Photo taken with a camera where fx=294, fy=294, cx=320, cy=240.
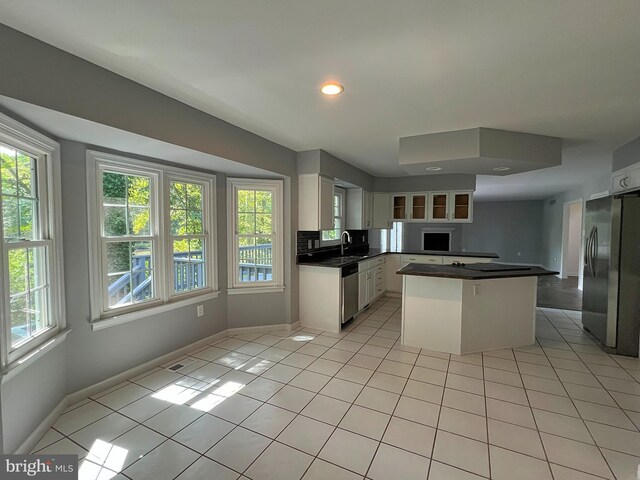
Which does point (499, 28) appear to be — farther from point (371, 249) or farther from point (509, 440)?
point (371, 249)

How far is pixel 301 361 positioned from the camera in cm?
305

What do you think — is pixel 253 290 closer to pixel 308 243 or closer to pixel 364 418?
pixel 308 243

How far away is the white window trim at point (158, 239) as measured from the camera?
241 centimetres

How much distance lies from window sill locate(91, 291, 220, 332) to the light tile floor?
1.81 ft

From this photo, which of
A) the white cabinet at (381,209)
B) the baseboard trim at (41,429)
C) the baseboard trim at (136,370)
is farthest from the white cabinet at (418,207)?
the baseboard trim at (41,429)

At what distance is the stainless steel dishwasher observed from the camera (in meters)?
3.96

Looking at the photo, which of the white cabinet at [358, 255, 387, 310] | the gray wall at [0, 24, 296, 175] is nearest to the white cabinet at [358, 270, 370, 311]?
the white cabinet at [358, 255, 387, 310]

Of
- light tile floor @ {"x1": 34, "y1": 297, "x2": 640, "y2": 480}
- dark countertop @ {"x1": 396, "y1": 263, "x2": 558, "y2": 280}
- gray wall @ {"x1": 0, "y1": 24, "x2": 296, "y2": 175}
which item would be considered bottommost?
light tile floor @ {"x1": 34, "y1": 297, "x2": 640, "y2": 480}

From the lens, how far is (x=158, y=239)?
9.64 ft

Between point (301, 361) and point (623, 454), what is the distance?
2.39m

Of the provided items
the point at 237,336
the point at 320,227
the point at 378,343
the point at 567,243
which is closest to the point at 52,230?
the point at 237,336

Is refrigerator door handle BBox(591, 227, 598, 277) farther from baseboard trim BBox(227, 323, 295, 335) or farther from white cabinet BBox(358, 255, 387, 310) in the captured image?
baseboard trim BBox(227, 323, 295, 335)

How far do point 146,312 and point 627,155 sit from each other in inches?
219

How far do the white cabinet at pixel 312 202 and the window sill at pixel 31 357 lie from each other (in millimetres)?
2633
